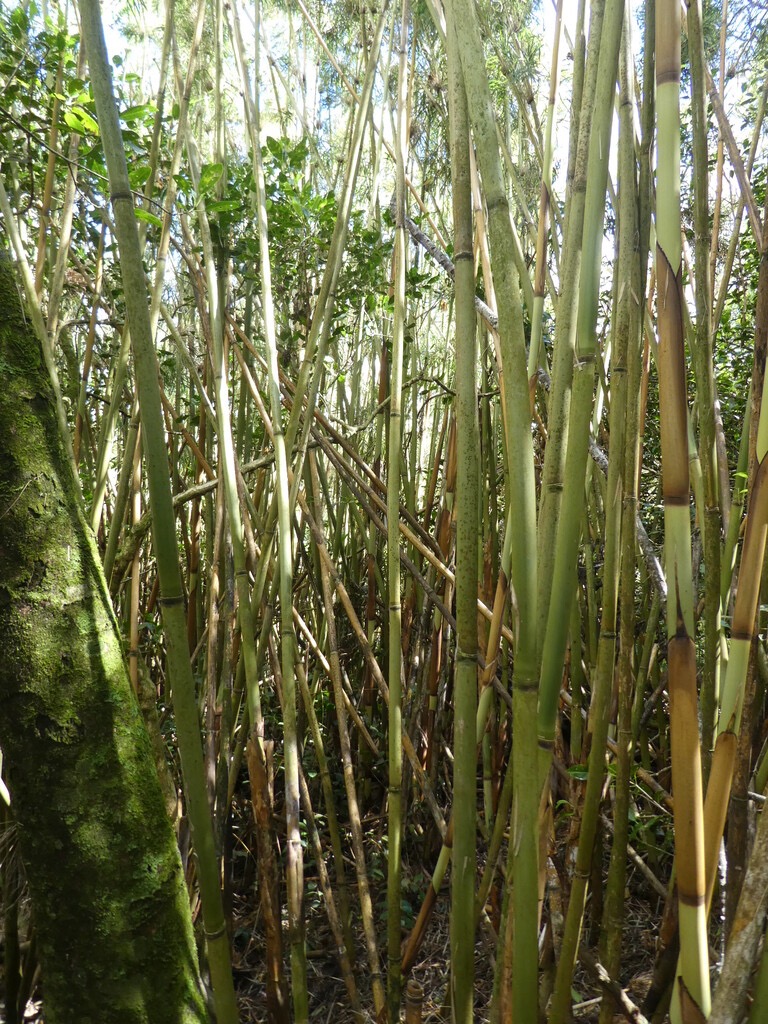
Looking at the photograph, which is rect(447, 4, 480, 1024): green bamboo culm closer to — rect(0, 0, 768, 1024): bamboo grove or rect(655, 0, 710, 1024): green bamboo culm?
rect(0, 0, 768, 1024): bamboo grove

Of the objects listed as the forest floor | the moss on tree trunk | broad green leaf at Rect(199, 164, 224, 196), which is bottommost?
the forest floor

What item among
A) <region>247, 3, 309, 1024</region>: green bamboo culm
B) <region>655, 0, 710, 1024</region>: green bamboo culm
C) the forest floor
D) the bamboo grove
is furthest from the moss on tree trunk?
the forest floor

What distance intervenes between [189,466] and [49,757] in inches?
70.2

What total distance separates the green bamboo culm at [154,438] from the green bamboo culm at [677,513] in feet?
1.24

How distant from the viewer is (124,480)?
3.40 feet

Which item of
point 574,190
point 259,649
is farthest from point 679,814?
point 259,649

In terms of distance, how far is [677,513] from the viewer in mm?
444

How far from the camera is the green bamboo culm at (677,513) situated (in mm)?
429

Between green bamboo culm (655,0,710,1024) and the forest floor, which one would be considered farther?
the forest floor

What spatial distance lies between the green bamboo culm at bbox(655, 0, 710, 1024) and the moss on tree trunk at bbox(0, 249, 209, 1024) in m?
0.46

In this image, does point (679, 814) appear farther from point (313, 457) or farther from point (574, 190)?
point (313, 457)

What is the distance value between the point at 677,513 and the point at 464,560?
0.20 m

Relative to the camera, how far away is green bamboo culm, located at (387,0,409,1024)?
3.01 feet

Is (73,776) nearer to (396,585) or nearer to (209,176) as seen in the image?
(396,585)
